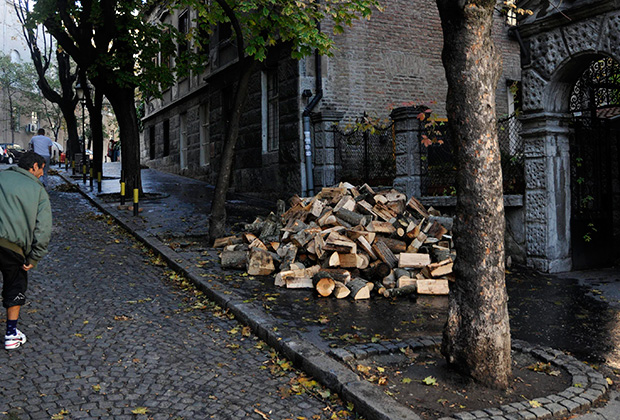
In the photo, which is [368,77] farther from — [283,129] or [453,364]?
[453,364]

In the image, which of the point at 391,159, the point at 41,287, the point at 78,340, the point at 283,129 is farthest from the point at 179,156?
the point at 78,340

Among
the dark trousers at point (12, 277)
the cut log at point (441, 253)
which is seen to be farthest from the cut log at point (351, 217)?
the dark trousers at point (12, 277)

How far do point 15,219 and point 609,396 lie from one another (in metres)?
5.06

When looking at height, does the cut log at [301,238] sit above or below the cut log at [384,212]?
below

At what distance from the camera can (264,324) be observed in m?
5.58

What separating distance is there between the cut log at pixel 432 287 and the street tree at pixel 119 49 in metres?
11.3

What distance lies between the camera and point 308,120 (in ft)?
46.4

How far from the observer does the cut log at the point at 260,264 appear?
8.07m

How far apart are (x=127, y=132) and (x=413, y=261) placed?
37.7 feet

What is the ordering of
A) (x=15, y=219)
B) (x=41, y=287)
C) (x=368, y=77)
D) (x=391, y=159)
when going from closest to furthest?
(x=15, y=219) < (x=41, y=287) < (x=391, y=159) < (x=368, y=77)

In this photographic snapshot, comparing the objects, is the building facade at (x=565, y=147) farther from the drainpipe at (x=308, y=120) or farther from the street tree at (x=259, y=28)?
the drainpipe at (x=308, y=120)

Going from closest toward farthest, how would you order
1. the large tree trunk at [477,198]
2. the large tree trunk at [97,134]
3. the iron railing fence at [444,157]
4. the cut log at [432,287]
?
the large tree trunk at [477,198] < the cut log at [432,287] < the iron railing fence at [444,157] < the large tree trunk at [97,134]

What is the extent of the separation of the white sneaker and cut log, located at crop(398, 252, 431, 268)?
4.61m

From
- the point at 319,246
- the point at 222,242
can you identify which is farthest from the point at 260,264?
the point at 222,242
